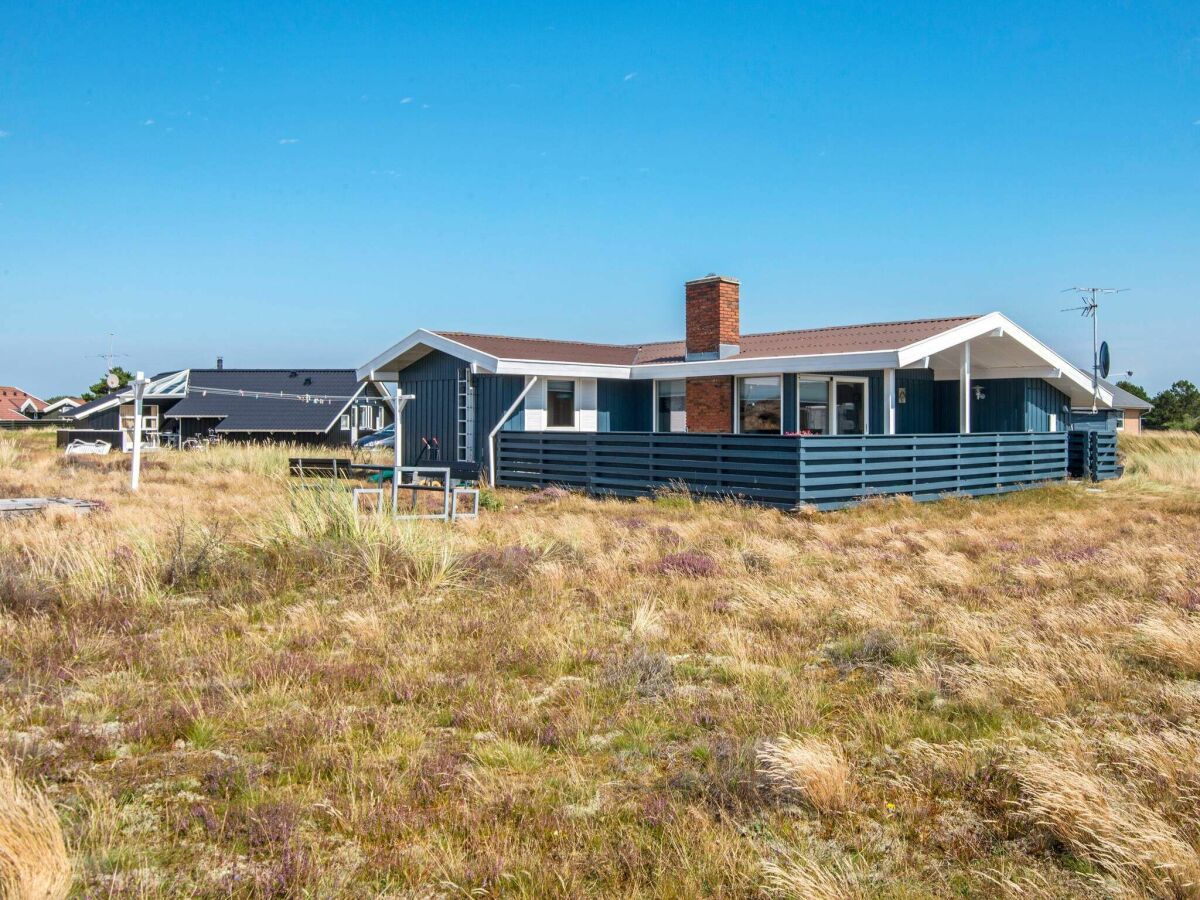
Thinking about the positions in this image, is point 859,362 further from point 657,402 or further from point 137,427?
point 137,427

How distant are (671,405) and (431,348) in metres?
5.53

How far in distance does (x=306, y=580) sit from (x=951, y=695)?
551cm

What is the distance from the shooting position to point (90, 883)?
317cm

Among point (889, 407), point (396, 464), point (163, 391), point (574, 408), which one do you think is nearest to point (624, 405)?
point (574, 408)

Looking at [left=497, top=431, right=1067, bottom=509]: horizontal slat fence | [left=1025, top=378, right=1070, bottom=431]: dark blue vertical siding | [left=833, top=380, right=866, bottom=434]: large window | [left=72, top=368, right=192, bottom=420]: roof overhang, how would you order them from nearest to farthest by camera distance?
1. [left=497, top=431, right=1067, bottom=509]: horizontal slat fence
2. [left=833, top=380, right=866, bottom=434]: large window
3. [left=1025, top=378, right=1070, bottom=431]: dark blue vertical siding
4. [left=72, top=368, right=192, bottom=420]: roof overhang

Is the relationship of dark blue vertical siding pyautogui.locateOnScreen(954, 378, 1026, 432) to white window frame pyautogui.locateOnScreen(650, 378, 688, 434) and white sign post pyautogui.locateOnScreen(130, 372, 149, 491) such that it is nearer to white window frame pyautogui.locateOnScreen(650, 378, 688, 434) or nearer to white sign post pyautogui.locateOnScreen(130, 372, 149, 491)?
white window frame pyautogui.locateOnScreen(650, 378, 688, 434)

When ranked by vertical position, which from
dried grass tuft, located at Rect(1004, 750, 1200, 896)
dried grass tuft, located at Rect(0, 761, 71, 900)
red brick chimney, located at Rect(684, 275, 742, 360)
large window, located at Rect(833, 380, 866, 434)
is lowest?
dried grass tuft, located at Rect(1004, 750, 1200, 896)

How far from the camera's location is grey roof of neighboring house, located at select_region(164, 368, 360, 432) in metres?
46.5

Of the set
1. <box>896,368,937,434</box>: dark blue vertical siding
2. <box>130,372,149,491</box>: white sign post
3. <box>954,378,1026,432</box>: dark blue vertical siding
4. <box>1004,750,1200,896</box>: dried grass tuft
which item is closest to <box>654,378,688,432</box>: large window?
<box>896,368,937,434</box>: dark blue vertical siding

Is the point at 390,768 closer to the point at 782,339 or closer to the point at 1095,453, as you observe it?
the point at 782,339

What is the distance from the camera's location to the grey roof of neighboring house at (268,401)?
4647cm

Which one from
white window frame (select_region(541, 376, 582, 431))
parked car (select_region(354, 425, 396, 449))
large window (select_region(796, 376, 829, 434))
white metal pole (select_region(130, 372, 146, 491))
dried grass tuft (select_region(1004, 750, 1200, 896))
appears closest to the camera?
dried grass tuft (select_region(1004, 750, 1200, 896))

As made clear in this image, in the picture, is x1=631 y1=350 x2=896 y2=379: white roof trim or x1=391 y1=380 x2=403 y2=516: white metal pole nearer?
x1=391 y1=380 x2=403 y2=516: white metal pole

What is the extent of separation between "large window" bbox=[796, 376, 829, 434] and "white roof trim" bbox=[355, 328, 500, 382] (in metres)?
6.03
